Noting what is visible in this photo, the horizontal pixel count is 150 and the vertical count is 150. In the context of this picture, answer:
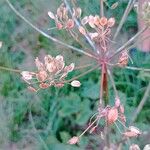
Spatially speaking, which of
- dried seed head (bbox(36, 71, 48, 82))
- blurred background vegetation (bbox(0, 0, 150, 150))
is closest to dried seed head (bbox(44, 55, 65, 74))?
dried seed head (bbox(36, 71, 48, 82))

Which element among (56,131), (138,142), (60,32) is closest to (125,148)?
(138,142)

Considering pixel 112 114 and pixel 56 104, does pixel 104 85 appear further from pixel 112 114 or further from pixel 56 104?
pixel 56 104

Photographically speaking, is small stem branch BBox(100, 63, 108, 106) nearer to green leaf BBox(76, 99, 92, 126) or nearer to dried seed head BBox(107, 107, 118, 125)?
dried seed head BBox(107, 107, 118, 125)

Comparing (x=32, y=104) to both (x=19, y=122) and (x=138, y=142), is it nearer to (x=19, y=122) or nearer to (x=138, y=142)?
(x=19, y=122)

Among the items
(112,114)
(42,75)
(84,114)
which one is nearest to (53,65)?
(42,75)

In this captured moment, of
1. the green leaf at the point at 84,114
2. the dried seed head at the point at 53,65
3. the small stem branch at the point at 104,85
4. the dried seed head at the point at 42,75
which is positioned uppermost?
the dried seed head at the point at 53,65

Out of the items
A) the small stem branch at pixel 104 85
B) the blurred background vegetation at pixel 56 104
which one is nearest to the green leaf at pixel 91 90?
the blurred background vegetation at pixel 56 104

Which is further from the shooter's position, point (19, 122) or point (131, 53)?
point (131, 53)

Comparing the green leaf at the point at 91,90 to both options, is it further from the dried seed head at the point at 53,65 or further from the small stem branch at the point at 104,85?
the dried seed head at the point at 53,65

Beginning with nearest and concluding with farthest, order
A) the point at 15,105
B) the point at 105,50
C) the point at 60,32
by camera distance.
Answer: the point at 105,50 < the point at 15,105 < the point at 60,32

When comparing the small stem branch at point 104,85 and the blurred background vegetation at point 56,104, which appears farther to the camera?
the blurred background vegetation at point 56,104

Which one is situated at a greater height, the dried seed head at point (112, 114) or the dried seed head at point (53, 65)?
the dried seed head at point (53, 65)
